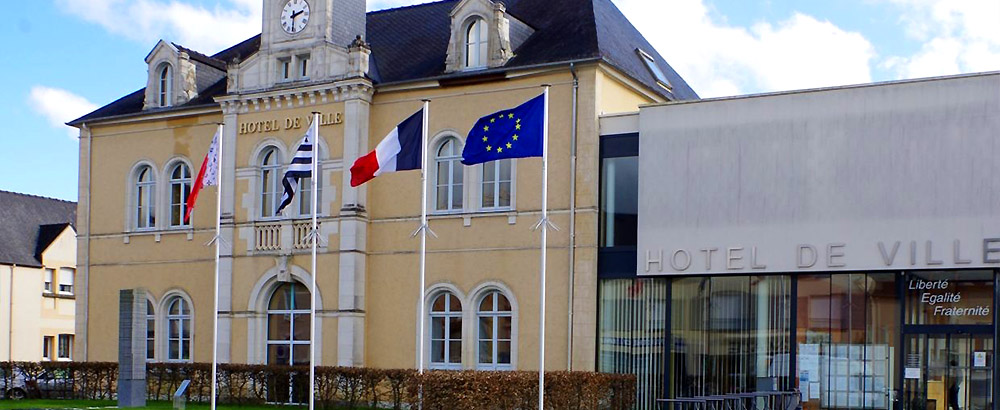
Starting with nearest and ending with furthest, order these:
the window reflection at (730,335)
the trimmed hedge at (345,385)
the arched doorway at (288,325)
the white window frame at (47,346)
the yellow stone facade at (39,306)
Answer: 1. the trimmed hedge at (345,385)
2. the window reflection at (730,335)
3. the arched doorway at (288,325)
4. the yellow stone facade at (39,306)
5. the white window frame at (47,346)

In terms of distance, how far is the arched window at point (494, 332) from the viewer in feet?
93.4

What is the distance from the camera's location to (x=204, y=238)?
3312cm

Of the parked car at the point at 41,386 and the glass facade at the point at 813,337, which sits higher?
the glass facade at the point at 813,337

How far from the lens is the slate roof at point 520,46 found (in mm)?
28562

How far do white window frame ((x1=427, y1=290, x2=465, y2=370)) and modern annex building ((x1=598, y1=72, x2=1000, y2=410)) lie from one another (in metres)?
3.59

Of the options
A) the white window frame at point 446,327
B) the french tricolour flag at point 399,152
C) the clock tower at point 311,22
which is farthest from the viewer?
the clock tower at point 311,22

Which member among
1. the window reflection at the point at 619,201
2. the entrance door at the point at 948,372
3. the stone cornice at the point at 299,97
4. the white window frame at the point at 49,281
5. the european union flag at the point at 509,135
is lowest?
the entrance door at the point at 948,372

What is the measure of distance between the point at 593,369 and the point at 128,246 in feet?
47.1

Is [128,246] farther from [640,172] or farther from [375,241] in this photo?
[640,172]

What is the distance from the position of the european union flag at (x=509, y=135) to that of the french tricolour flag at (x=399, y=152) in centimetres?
105

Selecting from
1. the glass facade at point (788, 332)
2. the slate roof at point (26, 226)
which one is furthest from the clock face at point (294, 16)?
the slate roof at point (26, 226)

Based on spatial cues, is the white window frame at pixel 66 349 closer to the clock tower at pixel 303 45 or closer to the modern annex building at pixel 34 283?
the modern annex building at pixel 34 283

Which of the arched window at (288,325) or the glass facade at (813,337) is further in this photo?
the arched window at (288,325)

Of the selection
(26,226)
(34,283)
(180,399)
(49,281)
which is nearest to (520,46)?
(180,399)
